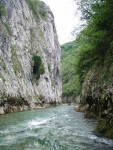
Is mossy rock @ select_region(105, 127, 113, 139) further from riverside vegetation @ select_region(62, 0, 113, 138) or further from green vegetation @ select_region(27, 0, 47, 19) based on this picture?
green vegetation @ select_region(27, 0, 47, 19)

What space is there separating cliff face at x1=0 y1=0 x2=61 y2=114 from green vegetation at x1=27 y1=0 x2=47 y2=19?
1.12ft

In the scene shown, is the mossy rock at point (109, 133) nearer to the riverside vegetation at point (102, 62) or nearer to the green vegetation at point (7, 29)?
the riverside vegetation at point (102, 62)

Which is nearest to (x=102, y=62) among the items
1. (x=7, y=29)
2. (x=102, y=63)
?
(x=102, y=63)

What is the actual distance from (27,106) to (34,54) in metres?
21.1

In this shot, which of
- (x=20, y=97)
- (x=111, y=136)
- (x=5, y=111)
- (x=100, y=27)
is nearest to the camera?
(x=111, y=136)

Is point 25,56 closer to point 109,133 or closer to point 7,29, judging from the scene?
point 7,29

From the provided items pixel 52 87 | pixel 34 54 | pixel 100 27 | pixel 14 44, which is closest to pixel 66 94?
pixel 52 87

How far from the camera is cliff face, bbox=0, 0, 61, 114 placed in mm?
49062

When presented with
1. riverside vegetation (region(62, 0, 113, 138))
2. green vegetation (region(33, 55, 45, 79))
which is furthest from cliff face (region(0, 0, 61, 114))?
riverside vegetation (region(62, 0, 113, 138))

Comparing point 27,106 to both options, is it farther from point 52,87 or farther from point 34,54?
point 52,87

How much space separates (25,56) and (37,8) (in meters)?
28.5

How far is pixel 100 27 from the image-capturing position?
994 inches

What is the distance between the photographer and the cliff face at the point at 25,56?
4906 centimetres

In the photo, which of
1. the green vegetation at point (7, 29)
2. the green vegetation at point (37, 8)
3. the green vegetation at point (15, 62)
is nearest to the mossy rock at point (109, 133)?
the green vegetation at point (15, 62)
